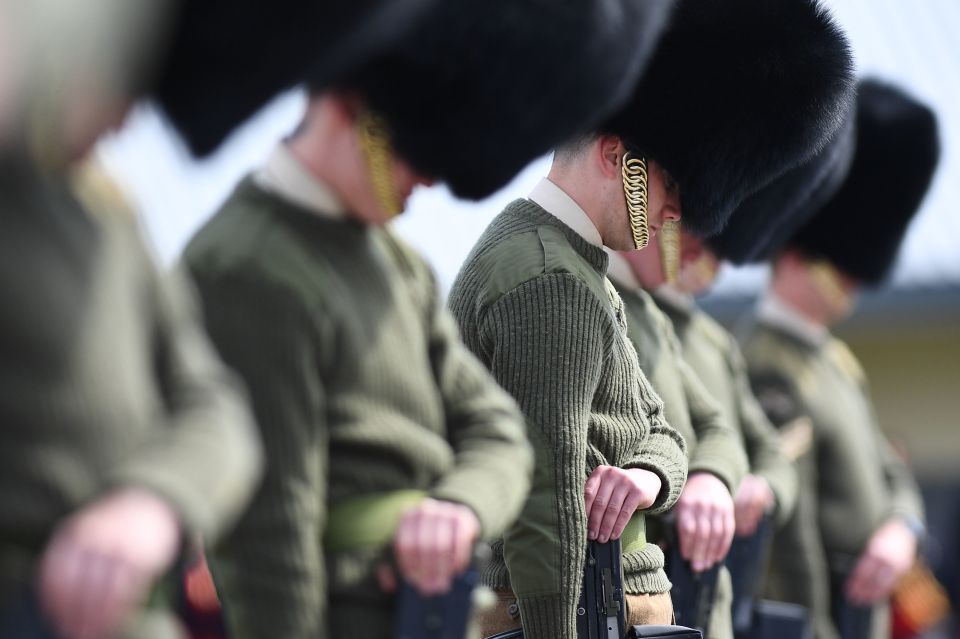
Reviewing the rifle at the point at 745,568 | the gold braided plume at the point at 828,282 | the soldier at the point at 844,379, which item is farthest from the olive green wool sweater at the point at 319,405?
the gold braided plume at the point at 828,282

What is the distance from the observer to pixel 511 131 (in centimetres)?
278

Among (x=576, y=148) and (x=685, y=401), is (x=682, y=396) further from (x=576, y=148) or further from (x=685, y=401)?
(x=576, y=148)

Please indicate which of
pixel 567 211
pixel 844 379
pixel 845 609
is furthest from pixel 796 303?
pixel 567 211

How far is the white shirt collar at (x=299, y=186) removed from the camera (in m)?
2.58

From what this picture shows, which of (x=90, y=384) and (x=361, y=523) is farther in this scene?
(x=361, y=523)

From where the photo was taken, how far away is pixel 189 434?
6.79 ft

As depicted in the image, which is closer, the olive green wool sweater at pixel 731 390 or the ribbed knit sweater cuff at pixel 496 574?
the ribbed knit sweater cuff at pixel 496 574

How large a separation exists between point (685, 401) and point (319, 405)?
74.5 inches

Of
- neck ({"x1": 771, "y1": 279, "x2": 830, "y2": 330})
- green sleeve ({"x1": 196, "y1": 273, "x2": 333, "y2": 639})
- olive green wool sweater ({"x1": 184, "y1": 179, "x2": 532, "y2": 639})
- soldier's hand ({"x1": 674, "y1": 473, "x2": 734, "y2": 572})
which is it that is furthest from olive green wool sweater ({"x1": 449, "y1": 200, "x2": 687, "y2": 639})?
neck ({"x1": 771, "y1": 279, "x2": 830, "y2": 330})

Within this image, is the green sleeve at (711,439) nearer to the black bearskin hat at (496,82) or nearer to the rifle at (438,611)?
the black bearskin hat at (496,82)

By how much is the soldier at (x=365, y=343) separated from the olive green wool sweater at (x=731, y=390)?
2002 millimetres

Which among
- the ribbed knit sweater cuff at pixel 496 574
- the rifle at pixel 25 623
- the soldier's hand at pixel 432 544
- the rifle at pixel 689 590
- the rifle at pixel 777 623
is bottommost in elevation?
the rifle at pixel 777 623

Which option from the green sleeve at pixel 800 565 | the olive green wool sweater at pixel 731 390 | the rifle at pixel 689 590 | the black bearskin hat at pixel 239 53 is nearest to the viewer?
the black bearskin hat at pixel 239 53

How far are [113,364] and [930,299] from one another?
11.3 m
